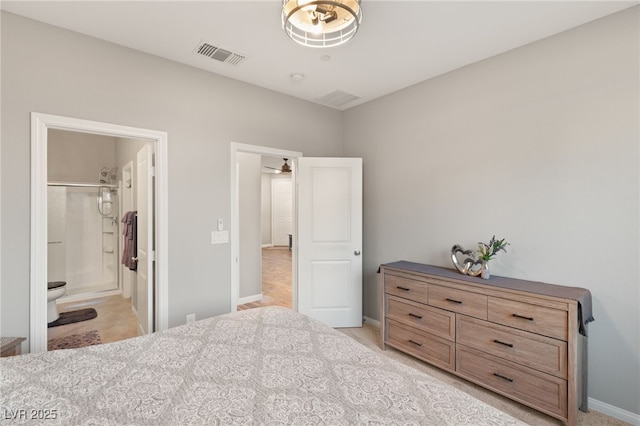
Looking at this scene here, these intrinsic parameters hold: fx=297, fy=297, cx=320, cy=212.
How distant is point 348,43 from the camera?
7.79 ft

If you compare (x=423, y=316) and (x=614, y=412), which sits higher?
(x=423, y=316)

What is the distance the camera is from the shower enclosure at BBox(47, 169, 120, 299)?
4555mm

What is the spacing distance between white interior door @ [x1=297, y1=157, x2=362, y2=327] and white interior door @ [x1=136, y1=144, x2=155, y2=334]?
1557 millimetres

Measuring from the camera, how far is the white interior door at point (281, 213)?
34.0 ft

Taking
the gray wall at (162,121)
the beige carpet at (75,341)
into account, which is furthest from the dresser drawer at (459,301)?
the beige carpet at (75,341)

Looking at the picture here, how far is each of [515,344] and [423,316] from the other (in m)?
0.72

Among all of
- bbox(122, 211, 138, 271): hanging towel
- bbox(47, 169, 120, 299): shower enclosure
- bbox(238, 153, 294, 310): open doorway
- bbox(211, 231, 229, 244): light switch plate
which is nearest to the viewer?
bbox(211, 231, 229, 244): light switch plate

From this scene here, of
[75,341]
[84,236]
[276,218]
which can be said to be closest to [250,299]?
[75,341]

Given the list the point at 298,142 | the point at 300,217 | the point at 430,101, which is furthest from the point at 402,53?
the point at 300,217

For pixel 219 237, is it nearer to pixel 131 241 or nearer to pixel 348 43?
pixel 131 241

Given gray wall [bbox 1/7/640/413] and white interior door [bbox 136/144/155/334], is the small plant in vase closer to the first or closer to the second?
gray wall [bbox 1/7/640/413]

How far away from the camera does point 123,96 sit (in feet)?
7.87

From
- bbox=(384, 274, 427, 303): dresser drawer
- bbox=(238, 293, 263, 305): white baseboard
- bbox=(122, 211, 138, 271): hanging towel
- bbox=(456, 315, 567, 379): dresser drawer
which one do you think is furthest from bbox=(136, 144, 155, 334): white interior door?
bbox=(456, 315, 567, 379): dresser drawer

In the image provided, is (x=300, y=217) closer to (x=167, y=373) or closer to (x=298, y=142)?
(x=298, y=142)
